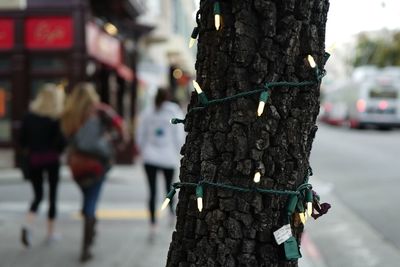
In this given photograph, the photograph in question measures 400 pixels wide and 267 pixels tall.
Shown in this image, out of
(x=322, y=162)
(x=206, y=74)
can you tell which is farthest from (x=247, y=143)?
(x=322, y=162)

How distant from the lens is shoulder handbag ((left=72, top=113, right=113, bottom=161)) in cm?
592

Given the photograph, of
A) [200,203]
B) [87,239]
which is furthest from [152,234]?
[200,203]

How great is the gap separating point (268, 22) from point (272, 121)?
34cm

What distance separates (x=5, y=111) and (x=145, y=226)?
7928mm

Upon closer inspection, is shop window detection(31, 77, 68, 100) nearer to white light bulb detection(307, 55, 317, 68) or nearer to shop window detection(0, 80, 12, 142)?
shop window detection(0, 80, 12, 142)

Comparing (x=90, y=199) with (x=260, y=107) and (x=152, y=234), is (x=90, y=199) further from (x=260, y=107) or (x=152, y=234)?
(x=260, y=107)

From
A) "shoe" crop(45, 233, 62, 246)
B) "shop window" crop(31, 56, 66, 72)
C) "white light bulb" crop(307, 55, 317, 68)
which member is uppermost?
"shop window" crop(31, 56, 66, 72)

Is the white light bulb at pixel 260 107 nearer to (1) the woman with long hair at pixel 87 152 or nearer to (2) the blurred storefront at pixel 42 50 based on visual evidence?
(1) the woman with long hair at pixel 87 152

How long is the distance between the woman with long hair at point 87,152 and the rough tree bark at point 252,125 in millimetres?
3807

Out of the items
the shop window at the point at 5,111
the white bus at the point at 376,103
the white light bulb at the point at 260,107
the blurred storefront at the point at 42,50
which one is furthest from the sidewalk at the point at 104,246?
the white bus at the point at 376,103

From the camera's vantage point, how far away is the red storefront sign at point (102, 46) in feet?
45.5

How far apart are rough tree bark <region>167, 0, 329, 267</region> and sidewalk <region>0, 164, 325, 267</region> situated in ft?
11.9

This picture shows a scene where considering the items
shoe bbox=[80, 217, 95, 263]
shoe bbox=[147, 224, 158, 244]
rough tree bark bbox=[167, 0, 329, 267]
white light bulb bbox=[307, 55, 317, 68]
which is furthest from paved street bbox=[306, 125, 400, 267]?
white light bulb bbox=[307, 55, 317, 68]

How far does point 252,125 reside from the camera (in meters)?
2.13
